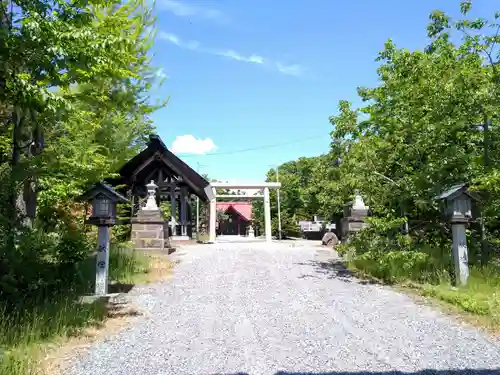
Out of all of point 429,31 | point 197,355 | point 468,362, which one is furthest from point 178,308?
point 429,31

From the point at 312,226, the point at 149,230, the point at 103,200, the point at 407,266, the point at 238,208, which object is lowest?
the point at 407,266

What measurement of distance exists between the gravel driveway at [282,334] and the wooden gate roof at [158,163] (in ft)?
26.2

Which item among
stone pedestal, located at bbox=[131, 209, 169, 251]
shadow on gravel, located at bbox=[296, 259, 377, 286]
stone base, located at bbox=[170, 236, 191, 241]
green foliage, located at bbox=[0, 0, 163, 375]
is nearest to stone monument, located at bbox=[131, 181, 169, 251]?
stone pedestal, located at bbox=[131, 209, 169, 251]

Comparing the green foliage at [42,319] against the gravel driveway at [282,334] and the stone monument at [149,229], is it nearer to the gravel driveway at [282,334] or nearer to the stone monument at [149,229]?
the gravel driveway at [282,334]

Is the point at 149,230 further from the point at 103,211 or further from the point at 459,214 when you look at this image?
the point at 459,214

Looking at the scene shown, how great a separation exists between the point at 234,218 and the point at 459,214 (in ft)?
119

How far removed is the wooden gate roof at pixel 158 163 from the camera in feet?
50.6

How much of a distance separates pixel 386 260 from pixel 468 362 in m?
3.87

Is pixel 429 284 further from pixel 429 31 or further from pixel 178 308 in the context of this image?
→ pixel 429 31

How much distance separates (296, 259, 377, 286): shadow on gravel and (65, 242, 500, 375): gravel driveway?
0.32m

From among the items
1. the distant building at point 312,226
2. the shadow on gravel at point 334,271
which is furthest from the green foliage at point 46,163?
the distant building at point 312,226

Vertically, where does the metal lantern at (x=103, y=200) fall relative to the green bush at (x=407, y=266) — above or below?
above

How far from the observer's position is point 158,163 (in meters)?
16.8

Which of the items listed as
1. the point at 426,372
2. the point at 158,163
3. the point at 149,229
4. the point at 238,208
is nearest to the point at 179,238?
the point at 158,163
